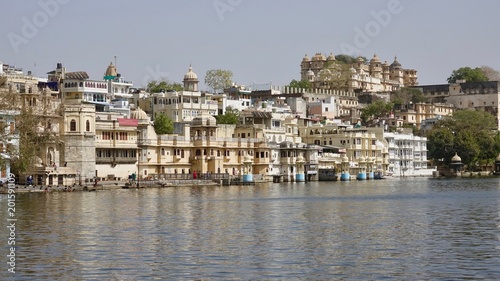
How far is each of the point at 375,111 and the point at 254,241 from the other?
401ft

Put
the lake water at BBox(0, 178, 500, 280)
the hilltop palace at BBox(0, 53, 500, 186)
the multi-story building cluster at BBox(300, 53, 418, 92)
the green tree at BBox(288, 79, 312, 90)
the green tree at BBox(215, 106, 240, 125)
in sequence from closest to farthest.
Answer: the lake water at BBox(0, 178, 500, 280), the hilltop palace at BBox(0, 53, 500, 186), the green tree at BBox(215, 106, 240, 125), the green tree at BBox(288, 79, 312, 90), the multi-story building cluster at BBox(300, 53, 418, 92)

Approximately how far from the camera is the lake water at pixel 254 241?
26.5 m

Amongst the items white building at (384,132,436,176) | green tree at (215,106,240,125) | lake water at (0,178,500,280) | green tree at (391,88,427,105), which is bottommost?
lake water at (0,178,500,280)

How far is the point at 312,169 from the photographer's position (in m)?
104

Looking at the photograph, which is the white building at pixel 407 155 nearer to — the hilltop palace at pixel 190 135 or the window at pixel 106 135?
the hilltop palace at pixel 190 135

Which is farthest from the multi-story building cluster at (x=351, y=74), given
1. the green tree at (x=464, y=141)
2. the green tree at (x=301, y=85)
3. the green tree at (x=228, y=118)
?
the green tree at (x=228, y=118)

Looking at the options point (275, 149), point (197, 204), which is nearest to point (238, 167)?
point (275, 149)

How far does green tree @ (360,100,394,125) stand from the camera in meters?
153

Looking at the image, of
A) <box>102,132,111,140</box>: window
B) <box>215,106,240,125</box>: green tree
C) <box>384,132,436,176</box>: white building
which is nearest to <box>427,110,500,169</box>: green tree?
<box>384,132,436,176</box>: white building

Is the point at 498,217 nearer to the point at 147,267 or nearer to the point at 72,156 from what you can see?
the point at 147,267

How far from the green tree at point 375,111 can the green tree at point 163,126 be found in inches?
2265

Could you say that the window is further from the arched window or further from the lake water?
the lake water

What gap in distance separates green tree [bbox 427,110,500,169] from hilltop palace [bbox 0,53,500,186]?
7.02 ft

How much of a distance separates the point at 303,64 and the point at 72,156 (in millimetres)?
119068
